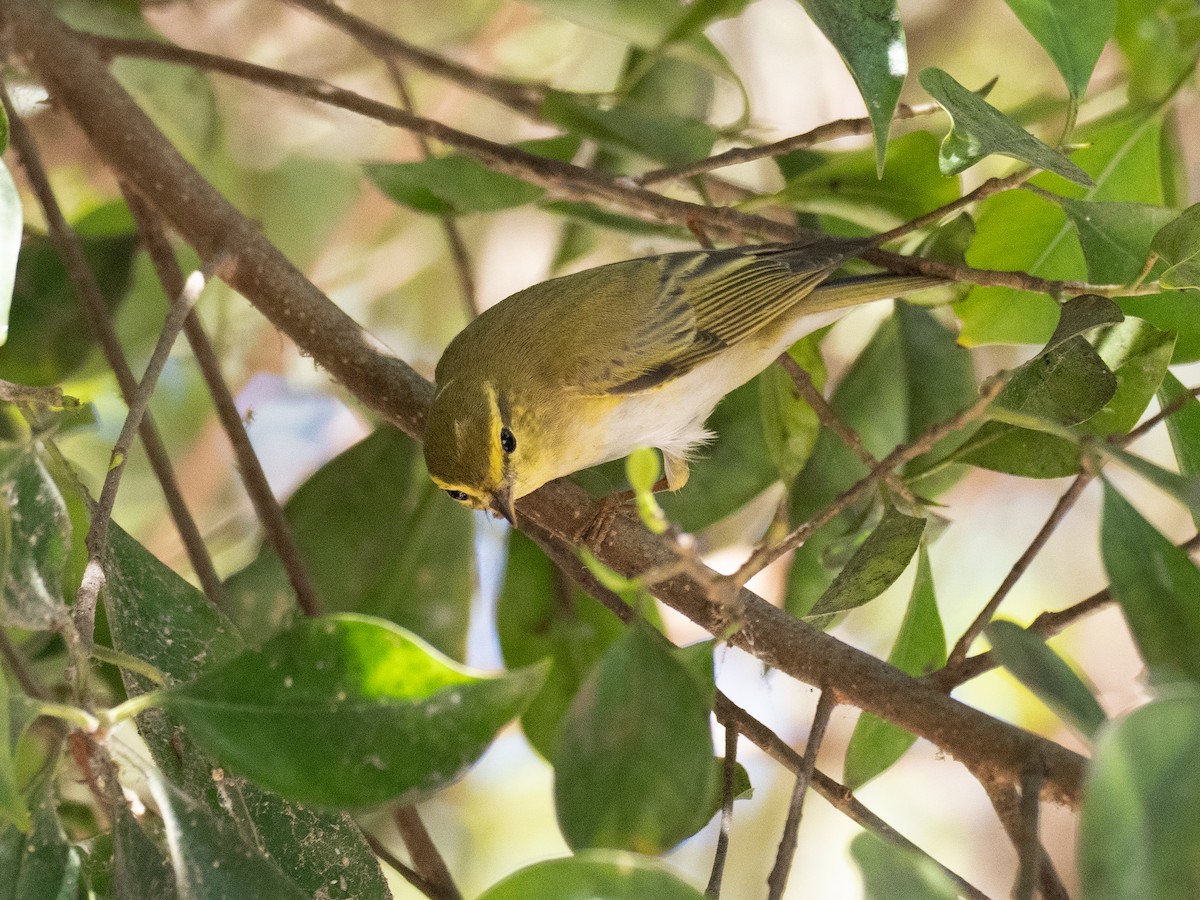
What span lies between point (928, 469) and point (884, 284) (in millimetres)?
568

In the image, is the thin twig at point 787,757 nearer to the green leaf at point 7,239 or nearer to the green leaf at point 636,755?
the green leaf at point 636,755

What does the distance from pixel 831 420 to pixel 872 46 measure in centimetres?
56

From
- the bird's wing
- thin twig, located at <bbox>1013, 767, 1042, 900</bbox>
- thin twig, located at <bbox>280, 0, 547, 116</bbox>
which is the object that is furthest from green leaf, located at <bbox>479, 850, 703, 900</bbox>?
thin twig, located at <bbox>280, 0, 547, 116</bbox>

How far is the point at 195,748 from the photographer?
1.15 meters

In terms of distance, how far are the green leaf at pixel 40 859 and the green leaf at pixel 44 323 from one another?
1.28 meters

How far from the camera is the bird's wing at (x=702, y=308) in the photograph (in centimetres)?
218

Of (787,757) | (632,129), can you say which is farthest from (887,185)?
(787,757)

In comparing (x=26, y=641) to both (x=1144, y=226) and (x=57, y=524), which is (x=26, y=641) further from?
(x=1144, y=226)

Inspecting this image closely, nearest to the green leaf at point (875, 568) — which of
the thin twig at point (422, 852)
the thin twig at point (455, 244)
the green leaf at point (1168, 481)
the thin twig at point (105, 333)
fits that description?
the green leaf at point (1168, 481)

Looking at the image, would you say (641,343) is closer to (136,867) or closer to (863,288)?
(863,288)

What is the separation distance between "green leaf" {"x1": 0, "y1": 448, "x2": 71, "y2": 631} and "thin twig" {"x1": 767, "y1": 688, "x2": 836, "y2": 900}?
2.27 ft

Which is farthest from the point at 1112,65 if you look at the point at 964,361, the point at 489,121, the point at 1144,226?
the point at 1144,226

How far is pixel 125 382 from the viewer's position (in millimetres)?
1811

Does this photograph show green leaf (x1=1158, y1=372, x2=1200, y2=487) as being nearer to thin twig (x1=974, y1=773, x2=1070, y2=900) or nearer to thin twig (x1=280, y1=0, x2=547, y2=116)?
thin twig (x1=974, y1=773, x2=1070, y2=900)
